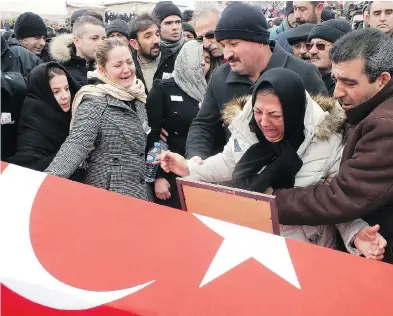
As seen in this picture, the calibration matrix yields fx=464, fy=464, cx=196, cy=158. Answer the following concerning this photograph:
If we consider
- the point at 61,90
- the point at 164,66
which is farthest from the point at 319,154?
the point at 164,66

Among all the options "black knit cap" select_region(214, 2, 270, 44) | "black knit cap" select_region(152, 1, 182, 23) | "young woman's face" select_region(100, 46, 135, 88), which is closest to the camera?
"black knit cap" select_region(214, 2, 270, 44)

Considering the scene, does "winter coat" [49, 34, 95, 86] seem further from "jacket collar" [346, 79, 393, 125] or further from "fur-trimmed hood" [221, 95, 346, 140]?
"jacket collar" [346, 79, 393, 125]

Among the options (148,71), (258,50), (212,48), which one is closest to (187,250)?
(258,50)

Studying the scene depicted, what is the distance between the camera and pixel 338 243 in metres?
1.86

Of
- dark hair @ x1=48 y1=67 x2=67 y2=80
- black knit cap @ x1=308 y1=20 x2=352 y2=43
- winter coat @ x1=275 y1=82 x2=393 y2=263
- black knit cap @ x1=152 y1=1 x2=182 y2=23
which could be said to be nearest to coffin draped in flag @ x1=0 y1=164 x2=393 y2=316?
winter coat @ x1=275 y1=82 x2=393 y2=263

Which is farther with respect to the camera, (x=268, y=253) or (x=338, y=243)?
(x=338, y=243)

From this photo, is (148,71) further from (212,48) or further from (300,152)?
(300,152)

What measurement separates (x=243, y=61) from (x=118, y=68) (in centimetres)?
74

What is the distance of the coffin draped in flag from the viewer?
A: 1.18 metres

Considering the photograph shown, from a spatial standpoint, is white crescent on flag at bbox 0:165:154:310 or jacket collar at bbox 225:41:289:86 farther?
jacket collar at bbox 225:41:289:86

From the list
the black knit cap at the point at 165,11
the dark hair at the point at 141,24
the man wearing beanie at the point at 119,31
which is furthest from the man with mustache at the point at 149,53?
the man wearing beanie at the point at 119,31

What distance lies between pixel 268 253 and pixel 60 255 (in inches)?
25.4

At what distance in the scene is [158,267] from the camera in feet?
4.37

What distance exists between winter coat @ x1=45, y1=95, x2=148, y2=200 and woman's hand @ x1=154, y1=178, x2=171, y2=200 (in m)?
0.28
